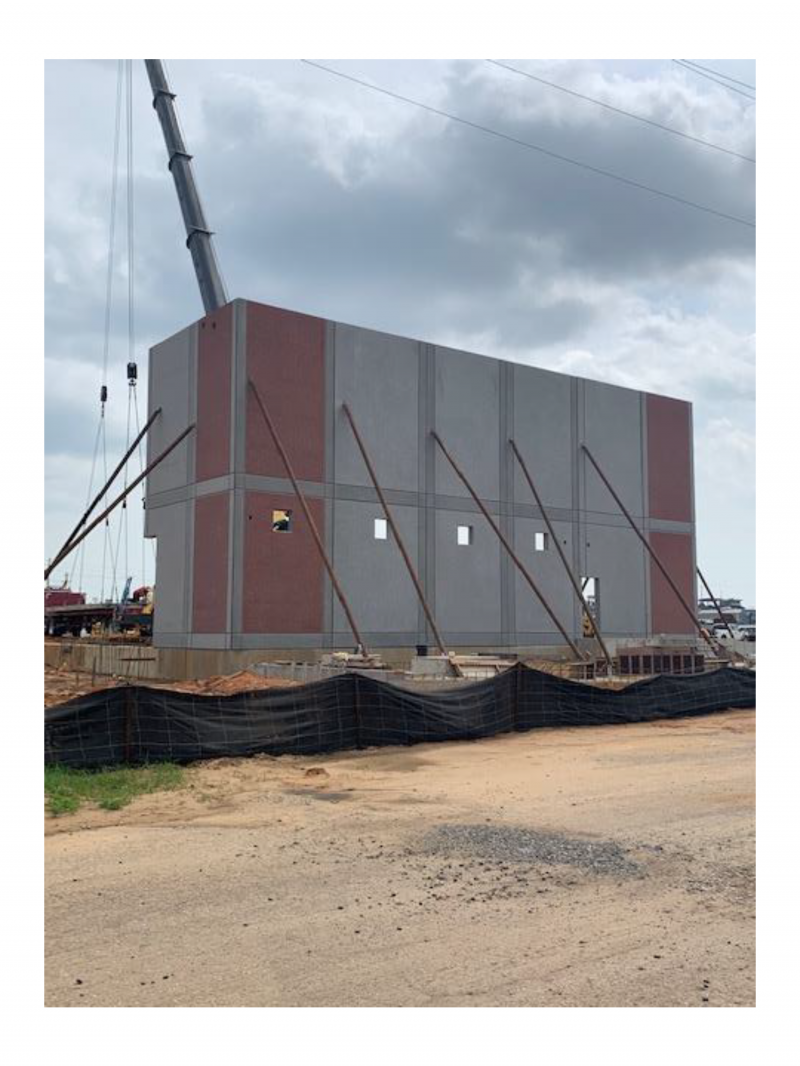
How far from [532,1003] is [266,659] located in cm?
2515

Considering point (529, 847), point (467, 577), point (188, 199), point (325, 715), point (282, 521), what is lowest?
point (529, 847)

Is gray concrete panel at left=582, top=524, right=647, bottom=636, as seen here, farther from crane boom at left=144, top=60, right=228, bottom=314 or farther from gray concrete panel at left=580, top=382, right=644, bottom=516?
crane boom at left=144, top=60, right=228, bottom=314

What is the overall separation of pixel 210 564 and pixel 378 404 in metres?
8.29

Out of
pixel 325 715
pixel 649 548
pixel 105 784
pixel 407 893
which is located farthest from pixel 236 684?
pixel 407 893

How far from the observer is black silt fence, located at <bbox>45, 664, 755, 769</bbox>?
14508mm

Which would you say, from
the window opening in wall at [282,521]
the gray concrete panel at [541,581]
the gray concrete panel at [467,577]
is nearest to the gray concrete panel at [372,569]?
the gray concrete panel at [467,577]

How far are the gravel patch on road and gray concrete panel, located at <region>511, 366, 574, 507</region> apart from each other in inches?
1100

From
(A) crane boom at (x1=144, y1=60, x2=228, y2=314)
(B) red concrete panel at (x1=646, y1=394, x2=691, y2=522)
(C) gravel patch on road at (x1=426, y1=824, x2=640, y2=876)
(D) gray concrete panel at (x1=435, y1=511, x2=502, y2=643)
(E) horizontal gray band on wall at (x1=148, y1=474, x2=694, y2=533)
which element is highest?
(A) crane boom at (x1=144, y1=60, x2=228, y2=314)

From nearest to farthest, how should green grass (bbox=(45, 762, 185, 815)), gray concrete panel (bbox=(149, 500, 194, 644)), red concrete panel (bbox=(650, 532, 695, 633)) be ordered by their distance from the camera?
green grass (bbox=(45, 762, 185, 815))
gray concrete panel (bbox=(149, 500, 194, 644))
red concrete panel (bbox=(650, 532, 695, 633))

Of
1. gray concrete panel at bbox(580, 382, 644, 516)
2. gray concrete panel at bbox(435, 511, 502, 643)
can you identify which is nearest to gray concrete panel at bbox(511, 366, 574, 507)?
gray concrete panel at bbox(580, 382, 644, 516)

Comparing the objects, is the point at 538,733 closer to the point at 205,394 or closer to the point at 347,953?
the point at 347,953

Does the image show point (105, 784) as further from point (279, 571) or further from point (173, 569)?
point (173, 569)

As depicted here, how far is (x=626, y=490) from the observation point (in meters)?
42.2

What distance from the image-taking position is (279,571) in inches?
1225
